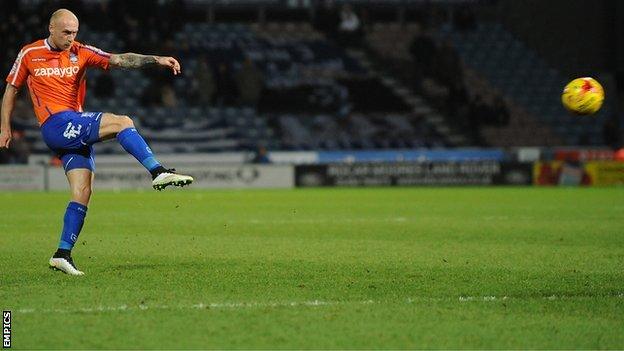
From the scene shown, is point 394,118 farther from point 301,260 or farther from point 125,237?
point 301,260

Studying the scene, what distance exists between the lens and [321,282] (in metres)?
8.72

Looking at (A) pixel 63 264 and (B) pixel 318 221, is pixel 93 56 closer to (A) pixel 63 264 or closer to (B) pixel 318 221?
(A) pixel 63 264

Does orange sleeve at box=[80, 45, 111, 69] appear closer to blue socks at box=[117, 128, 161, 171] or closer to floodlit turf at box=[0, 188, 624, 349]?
blue socks at box=[117, 128, 161, 171]

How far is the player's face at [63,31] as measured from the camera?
29.9ft

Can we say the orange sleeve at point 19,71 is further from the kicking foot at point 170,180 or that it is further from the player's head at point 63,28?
the kicking foot at point 170,180

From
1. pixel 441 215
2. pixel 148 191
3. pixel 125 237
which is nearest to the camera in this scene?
pixel 125 237

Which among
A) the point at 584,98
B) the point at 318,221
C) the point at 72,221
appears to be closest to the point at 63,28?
the point at 72,221

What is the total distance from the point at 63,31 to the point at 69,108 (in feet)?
2.17

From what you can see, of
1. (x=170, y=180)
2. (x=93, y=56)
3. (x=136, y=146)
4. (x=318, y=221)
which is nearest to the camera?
(x=170, y=180)

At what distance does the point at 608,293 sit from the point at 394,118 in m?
29.7

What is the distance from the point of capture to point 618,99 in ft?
139

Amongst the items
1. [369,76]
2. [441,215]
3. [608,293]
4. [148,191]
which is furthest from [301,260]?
[369,76]

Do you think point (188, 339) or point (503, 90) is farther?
point (503, 90)

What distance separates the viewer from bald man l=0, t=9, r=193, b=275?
9141mm
